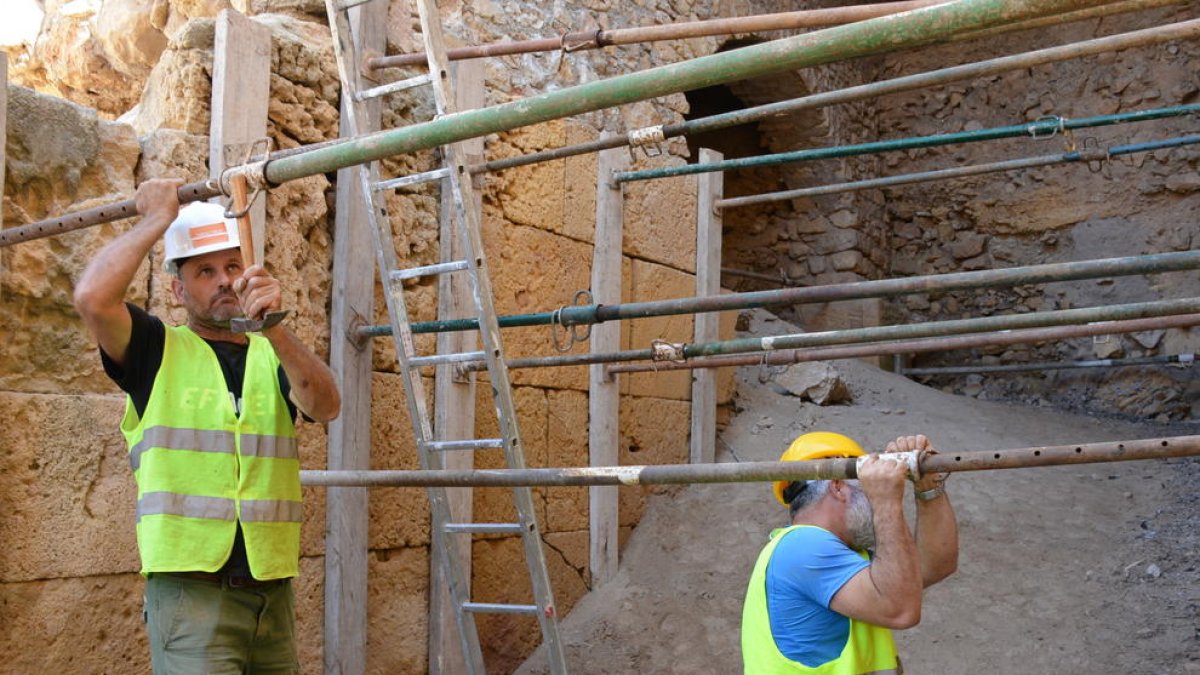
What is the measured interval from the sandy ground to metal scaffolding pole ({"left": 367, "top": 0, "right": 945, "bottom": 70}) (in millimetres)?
2663

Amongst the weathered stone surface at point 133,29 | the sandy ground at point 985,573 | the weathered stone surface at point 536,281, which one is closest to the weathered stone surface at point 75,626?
the sandy ground at point 985,573

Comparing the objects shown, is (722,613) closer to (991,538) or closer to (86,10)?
(991,538)

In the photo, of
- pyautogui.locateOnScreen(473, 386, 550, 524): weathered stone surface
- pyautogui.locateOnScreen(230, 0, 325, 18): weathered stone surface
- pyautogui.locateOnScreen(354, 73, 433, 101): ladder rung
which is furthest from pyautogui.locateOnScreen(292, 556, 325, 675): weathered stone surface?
pyautogui.locateOnScreen(230, 0, 325, 18): weathered stone surface

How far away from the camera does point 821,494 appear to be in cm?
268

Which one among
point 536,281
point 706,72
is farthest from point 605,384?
point 706,72

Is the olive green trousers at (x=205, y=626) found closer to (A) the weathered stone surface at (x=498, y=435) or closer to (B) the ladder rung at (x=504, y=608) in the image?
(B) the ladder rung at (x=504, y=608)

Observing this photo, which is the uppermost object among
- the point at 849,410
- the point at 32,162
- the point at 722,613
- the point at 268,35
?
the point at 268,35

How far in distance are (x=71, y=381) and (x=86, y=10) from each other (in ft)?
14.0

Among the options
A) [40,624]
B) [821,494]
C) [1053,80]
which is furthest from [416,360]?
[1053,80]

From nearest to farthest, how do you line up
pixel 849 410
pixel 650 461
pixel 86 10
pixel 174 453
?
1. pixel 174 453
2. pixel 650 461
3. pixel 86 10
4. pixel 849 410

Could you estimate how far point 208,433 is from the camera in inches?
103

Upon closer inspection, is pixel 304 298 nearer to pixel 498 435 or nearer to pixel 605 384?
pixel 498 435

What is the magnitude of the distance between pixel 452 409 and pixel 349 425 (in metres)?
0.57

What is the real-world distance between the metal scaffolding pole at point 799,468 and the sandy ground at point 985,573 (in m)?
2.45
